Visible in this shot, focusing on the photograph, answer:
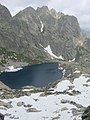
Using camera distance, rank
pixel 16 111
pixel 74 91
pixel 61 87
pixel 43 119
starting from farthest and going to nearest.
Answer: pixel 61 87 < pixel 74 91 < pixel 16 111 < pixel 43 119

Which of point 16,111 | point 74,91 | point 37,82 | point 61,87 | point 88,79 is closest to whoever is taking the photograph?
point 16,111

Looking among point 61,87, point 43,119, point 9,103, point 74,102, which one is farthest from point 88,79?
point 43,119

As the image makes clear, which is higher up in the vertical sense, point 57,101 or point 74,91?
point 74,91

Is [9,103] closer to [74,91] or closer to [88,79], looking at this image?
[74,91]

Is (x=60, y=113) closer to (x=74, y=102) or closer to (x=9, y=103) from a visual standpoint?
(x=74, y=102)

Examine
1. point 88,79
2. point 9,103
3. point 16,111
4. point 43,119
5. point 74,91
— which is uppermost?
point 88,79

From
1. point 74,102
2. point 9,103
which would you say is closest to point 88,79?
point 74,102

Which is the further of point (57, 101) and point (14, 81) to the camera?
point (14, 81)
